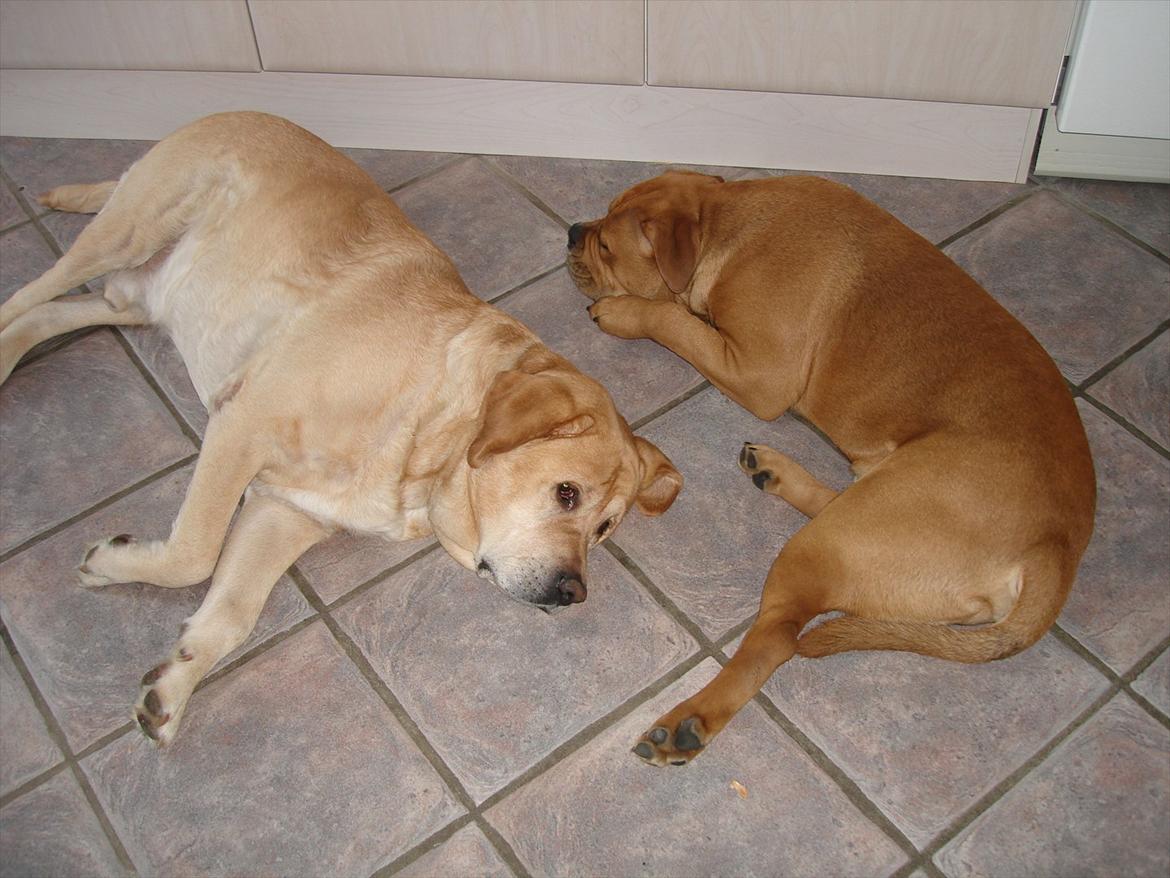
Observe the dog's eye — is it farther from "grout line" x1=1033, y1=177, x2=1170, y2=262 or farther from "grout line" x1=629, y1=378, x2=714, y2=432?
"grout line" x1=1033, y1=177, x2=1170, y2=262

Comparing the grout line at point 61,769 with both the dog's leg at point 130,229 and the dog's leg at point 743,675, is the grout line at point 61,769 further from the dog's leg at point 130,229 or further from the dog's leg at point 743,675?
the dog's leg at point 743,675

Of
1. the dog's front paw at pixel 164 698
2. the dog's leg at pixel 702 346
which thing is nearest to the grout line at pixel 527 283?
the dog's leg at pixel 702 346

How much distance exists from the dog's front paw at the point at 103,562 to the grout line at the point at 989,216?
2967 millimetres

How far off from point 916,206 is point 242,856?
3309mm

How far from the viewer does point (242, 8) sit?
413cm

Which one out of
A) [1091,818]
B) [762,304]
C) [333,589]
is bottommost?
[1091,818]

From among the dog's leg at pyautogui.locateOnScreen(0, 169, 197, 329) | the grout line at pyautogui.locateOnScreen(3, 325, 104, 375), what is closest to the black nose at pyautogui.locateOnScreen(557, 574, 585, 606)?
the dog's leg at pyautogui.locateOnScreen(0, 169, 197, 329)

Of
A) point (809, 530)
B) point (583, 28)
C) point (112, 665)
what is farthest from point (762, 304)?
point (112, 665)

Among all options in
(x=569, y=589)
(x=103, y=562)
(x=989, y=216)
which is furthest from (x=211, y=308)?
(x=989, y=216)

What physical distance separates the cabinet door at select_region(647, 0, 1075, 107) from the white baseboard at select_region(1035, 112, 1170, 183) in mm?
208

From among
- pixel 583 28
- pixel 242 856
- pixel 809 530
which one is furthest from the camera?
pixel 583 28

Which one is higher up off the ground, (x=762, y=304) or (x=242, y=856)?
(x=762, y=304)

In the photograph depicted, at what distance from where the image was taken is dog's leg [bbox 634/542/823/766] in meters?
2.72

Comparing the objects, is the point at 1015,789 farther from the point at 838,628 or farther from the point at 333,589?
the point at 333,589
